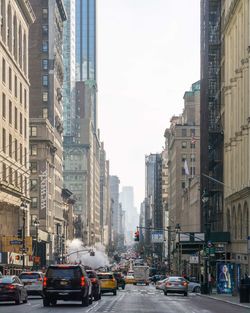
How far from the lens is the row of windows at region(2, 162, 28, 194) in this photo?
9531 centimetres

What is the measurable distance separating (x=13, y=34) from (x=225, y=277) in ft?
167

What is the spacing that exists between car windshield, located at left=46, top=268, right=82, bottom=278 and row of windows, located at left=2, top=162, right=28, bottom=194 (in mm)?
55452

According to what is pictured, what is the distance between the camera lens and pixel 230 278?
223 ft

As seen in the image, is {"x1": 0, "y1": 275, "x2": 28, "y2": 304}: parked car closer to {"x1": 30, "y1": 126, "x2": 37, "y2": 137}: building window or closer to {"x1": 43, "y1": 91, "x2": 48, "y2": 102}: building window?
{"x1": 30, "y1": 126, "x2": 37, "y2": 137}: building window

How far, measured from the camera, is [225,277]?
222 feet

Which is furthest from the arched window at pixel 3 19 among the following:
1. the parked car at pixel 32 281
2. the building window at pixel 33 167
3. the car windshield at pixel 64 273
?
the car windshield at pixel 64 273

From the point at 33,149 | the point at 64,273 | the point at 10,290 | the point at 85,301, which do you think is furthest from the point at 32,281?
the point at 33,149

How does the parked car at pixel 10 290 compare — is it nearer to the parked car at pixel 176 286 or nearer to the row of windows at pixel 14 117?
the parked car at pixel 176 286

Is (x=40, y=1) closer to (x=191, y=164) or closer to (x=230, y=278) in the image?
(x=191, y=164)

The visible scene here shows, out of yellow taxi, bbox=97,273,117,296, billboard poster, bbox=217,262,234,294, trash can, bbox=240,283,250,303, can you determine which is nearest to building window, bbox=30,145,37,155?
yellow taxi, bbox=97,273,117,296

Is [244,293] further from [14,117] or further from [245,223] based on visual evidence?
[14,117]

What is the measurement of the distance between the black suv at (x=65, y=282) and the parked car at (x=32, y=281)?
15.5 meters

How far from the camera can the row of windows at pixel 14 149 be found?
96.1 meters

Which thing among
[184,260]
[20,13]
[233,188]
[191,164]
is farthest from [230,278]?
[191,164]
